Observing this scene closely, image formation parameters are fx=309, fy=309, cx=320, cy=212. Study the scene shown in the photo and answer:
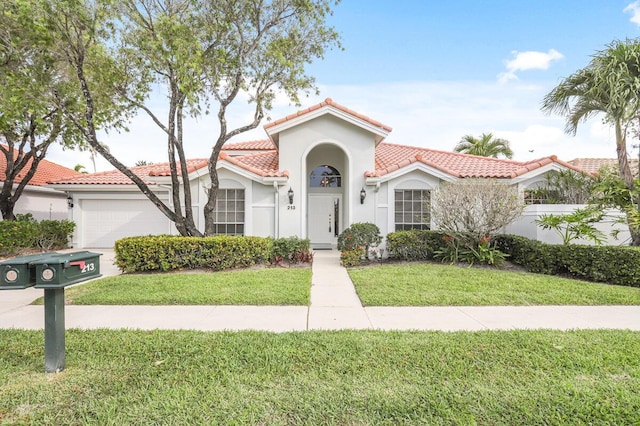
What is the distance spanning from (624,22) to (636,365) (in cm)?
1277

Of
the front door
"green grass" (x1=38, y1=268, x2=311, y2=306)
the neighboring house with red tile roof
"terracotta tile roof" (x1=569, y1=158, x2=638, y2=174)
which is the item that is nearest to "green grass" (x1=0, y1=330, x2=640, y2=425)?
"green grass" (x1=38, y1=268, x2=311, y2=306)

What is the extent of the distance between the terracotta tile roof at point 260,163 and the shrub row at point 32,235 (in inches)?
340

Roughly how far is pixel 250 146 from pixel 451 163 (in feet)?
38.7

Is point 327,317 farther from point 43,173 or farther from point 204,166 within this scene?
point 43,173

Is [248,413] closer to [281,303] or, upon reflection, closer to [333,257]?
[281,303]

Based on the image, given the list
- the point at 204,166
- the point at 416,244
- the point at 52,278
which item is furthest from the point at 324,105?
the point at 52,278

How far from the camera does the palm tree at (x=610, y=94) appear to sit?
909 cm

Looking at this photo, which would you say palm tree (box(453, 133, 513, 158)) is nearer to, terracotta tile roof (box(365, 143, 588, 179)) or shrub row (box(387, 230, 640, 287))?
terracotta tile roof (box(365, 143, 588, 179))

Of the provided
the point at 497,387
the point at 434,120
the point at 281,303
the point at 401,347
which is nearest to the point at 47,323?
the point at 281,303

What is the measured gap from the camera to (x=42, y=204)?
1955 cm

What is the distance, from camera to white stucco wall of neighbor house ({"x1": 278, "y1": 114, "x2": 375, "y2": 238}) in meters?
13.3

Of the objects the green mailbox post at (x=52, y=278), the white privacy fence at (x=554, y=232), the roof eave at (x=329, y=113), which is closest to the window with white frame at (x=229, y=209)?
the roof eave at (x=329, y=113)

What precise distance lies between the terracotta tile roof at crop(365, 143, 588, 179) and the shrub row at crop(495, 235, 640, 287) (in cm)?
407

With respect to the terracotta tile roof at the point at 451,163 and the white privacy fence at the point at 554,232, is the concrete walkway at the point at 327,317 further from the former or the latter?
the terracotta tile roof at the point at 451,163
